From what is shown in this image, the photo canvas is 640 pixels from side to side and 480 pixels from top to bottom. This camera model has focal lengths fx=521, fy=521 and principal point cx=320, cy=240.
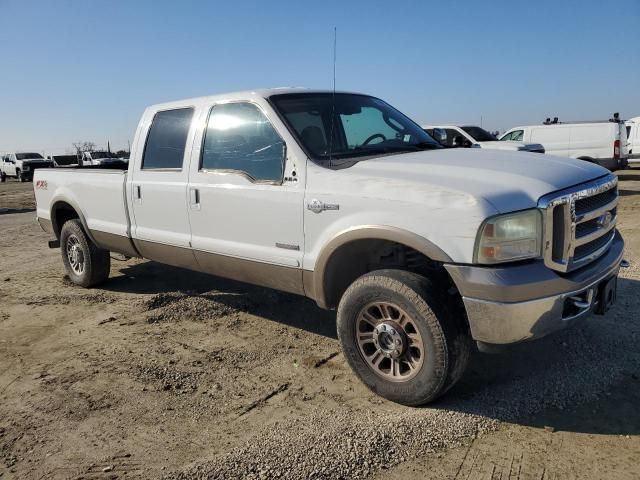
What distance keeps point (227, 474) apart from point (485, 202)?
74.6 inches

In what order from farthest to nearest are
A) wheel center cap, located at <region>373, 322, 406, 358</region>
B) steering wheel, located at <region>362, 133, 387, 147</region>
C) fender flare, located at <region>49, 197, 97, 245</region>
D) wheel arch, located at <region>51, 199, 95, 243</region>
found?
wheel arch, located at <region>51, 199, 95, 243</region> → fender flare, located at <region>49, 197, 97, 245</region> → steering wheel, located at <region>362, 133, 387, 147</region> → wheel center cap, located at <region>373, 322, 406, 358</region>

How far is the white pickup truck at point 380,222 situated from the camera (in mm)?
2754

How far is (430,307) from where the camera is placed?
2.93 metres

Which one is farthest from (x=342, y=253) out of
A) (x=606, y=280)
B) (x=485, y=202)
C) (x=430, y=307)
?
(x=606, y=280)

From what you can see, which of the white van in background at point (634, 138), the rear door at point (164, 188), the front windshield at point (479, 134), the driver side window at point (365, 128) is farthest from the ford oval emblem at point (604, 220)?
the white van in background at point (634, 138)

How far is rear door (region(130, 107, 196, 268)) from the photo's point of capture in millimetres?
4434

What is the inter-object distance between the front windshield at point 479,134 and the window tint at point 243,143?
11011 mm

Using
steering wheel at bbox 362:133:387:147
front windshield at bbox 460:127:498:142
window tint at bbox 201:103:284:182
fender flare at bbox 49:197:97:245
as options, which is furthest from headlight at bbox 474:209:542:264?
front windshield at bbox 460:127:498:142

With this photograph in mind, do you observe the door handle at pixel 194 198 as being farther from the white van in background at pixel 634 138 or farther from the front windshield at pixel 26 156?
the front windshield at pixel 26 156

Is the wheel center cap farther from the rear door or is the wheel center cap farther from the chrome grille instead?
the rear door

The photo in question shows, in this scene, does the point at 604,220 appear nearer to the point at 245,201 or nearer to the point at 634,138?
the point at 245,201

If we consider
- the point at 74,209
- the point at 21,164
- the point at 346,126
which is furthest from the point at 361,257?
the point at 21,164

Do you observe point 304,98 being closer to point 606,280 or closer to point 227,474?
point 606,280

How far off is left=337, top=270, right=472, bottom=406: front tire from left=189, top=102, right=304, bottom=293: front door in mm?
589
